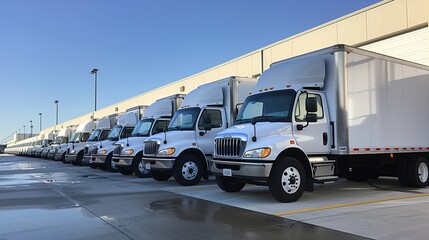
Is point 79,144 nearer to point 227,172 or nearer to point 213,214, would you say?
point 227,172

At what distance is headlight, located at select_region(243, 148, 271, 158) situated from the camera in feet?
27.7

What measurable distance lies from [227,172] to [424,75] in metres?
7.14

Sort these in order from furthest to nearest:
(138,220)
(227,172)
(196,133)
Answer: (196,133) < (227,172) < (138,220)

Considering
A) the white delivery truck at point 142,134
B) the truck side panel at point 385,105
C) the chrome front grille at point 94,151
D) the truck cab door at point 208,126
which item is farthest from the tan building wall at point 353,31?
the chrome front grille at point 94,151

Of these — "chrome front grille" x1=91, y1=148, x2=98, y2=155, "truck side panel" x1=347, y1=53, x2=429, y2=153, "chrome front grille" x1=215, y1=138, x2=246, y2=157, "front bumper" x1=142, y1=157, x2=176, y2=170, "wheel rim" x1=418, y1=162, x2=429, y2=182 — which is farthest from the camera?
"chrome front grille" x1=91, y1=148, x2=98, y2=155

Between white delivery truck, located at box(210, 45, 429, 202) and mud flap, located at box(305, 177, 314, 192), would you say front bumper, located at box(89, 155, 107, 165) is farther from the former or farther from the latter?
mud flap, located at box(305, 177, 314, 192)

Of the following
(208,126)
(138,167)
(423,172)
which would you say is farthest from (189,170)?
(423,172)

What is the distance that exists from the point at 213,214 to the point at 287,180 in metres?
1.97

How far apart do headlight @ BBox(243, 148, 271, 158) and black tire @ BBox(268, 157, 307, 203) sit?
367mm

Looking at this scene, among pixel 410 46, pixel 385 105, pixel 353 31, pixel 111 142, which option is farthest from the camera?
pixel 111 142

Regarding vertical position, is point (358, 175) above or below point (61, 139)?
below

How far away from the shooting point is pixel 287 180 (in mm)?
8648

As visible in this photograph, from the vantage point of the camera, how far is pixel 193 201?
30.6 feet

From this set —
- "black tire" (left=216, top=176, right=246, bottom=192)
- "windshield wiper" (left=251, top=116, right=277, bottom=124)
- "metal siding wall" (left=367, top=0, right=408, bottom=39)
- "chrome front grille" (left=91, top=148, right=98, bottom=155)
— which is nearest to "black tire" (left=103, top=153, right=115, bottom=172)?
"chrome front grille" (left=91, top=148, right=98, bottom=155)
